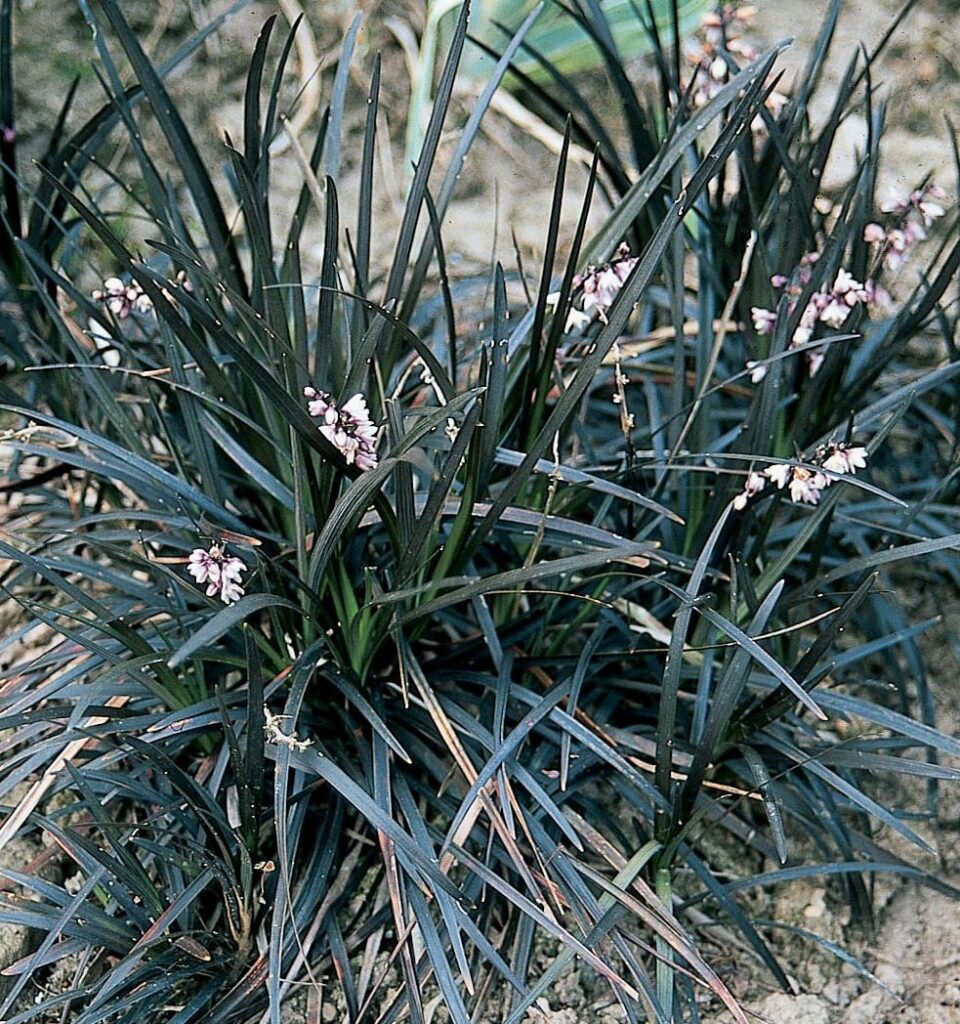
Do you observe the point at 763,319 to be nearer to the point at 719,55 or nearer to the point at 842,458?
the point at 842,458

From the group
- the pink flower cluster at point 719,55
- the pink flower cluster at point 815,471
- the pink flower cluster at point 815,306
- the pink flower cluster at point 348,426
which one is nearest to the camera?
the pink flower cluster at point 348,426

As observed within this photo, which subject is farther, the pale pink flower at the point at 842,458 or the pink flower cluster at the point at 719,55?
the pink flower cluster at the point at 719,55

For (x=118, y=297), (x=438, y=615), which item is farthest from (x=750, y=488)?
(x=118, y=297)

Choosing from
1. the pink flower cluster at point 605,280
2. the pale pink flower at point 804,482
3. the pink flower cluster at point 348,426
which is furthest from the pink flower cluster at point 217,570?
the pale pink flower at point 804,482

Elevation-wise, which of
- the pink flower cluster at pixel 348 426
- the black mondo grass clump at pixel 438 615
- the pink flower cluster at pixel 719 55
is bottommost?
the black mondo grass clump at pixel 438 615

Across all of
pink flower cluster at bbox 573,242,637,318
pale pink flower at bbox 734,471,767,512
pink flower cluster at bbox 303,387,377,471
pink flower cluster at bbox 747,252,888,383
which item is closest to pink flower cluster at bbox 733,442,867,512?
pale pink flower at bbox 734,471,767,512

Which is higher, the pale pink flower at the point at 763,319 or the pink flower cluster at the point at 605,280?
the pink flower cluster at the point at 605,280

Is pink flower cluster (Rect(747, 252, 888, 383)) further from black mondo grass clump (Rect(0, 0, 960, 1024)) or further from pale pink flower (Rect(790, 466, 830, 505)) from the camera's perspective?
pale pink flower (Rect(790, 466, 830, 505))

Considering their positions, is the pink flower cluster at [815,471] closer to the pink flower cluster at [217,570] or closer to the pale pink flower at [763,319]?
the pale pink flower at [763,319]
